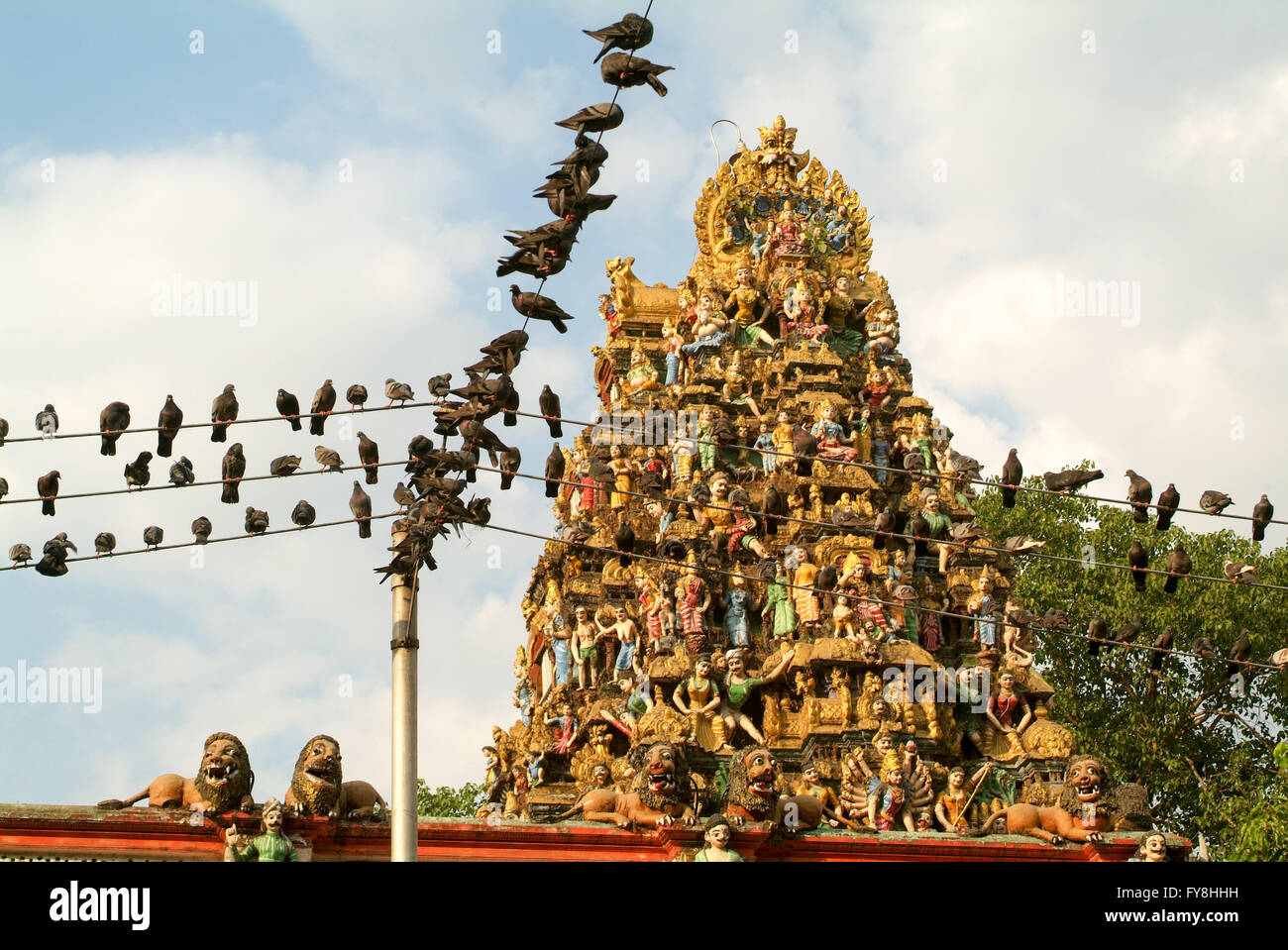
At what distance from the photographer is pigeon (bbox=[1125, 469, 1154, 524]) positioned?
1981cm

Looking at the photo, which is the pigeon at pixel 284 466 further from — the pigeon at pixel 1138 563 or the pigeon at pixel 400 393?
the pigeon at pixel 1138 563

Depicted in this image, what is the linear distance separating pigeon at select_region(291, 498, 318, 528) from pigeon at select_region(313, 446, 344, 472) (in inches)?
18.9

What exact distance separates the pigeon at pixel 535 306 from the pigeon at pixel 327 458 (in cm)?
290

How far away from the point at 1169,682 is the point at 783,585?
16230 mm

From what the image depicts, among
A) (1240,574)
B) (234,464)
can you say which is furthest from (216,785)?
(1240,574)

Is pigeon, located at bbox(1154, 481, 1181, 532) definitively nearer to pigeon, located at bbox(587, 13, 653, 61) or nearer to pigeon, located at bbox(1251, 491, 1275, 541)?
pigeon, located at bbox(1251, 491, 1275, 541)

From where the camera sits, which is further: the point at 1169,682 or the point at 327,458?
the point at 1169,682

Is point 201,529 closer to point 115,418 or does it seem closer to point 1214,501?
point 115,418

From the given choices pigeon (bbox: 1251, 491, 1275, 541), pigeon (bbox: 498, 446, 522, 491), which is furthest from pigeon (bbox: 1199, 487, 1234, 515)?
pigeon (bbox: 498, 446, 522, 491)

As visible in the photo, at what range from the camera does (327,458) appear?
19.3 metres

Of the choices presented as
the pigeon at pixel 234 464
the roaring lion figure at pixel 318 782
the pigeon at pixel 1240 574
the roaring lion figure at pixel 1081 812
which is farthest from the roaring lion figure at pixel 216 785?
the pigeon at pixel 1240 574

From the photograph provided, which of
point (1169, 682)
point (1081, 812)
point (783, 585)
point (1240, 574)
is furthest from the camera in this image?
point (1169, 682)
